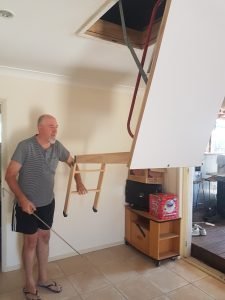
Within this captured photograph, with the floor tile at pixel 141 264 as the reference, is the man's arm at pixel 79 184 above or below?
above

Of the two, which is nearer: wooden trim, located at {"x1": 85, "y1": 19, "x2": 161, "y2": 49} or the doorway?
wooden trim, located at {"x1": 85, "y1": 19, "x2": 161, "y2": 49}

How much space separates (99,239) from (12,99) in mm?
2098

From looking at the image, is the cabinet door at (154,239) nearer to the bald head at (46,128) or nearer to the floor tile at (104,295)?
the floor tile at (104,295)

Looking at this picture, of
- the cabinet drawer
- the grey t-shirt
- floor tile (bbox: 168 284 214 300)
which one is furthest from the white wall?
floor tile (bbox: 168 284 214 300)

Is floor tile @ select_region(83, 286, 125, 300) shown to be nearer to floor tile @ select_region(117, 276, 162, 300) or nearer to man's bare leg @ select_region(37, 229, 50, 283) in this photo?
floor tile @ select_region(117, 276, 162, 300)

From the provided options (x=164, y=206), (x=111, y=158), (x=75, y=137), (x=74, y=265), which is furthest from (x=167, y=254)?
(x=111, y=158)

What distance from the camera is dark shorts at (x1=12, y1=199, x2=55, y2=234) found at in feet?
7.75

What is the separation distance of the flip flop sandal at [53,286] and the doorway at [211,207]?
1.69 m

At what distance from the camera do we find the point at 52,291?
2.48 m

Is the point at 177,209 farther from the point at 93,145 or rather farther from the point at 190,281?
the point at 93,145

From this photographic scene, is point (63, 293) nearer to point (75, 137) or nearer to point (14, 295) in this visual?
point (14, 295)

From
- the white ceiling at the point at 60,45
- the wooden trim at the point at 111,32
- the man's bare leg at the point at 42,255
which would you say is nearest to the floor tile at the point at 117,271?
the man's bare leg at the point at 42,255

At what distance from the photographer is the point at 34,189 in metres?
2.40

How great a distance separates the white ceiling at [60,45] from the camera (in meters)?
1.46
